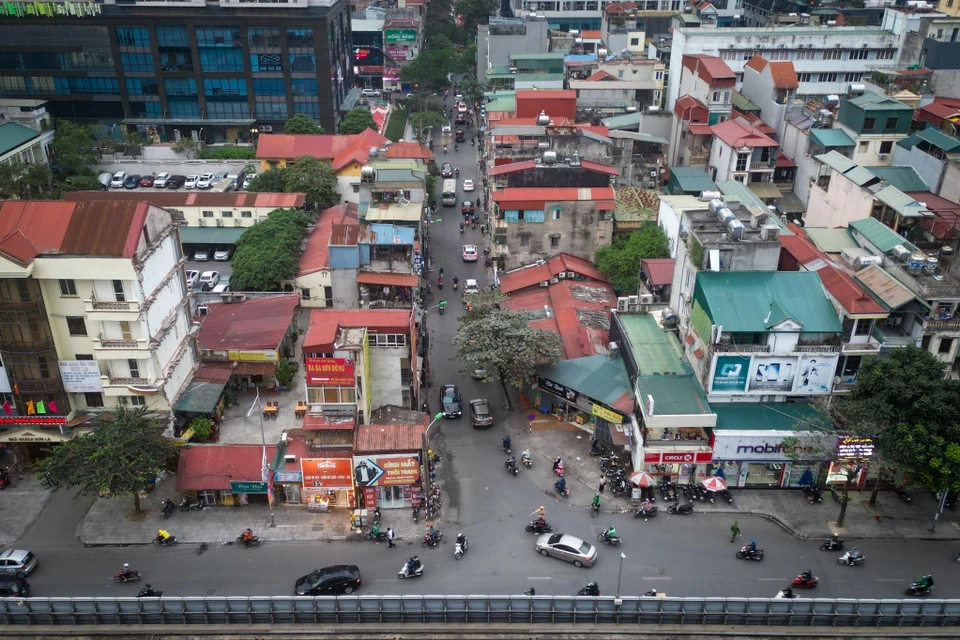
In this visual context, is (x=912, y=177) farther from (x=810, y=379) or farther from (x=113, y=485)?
(x=113, y=485)

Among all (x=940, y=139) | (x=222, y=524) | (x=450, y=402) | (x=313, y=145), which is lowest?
(x=222, y=524)

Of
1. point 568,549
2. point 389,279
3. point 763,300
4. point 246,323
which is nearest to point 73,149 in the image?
point 246,323

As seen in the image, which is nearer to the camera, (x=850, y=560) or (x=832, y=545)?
(x=850, y=560)

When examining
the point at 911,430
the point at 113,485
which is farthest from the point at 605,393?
the point at 113,485

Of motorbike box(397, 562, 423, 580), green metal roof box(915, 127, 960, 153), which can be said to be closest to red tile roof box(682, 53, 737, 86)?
green metal roof box(915, 127, 960, 153)

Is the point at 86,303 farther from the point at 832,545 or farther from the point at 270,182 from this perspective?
the point at 832,545

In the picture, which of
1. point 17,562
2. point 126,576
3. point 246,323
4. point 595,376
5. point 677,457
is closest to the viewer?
point 126,576

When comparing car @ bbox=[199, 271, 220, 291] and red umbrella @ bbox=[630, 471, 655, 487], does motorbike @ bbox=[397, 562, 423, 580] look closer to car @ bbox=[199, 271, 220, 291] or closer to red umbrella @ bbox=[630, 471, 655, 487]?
red umbrella @ bbox=[630, 471, 655, 487]
